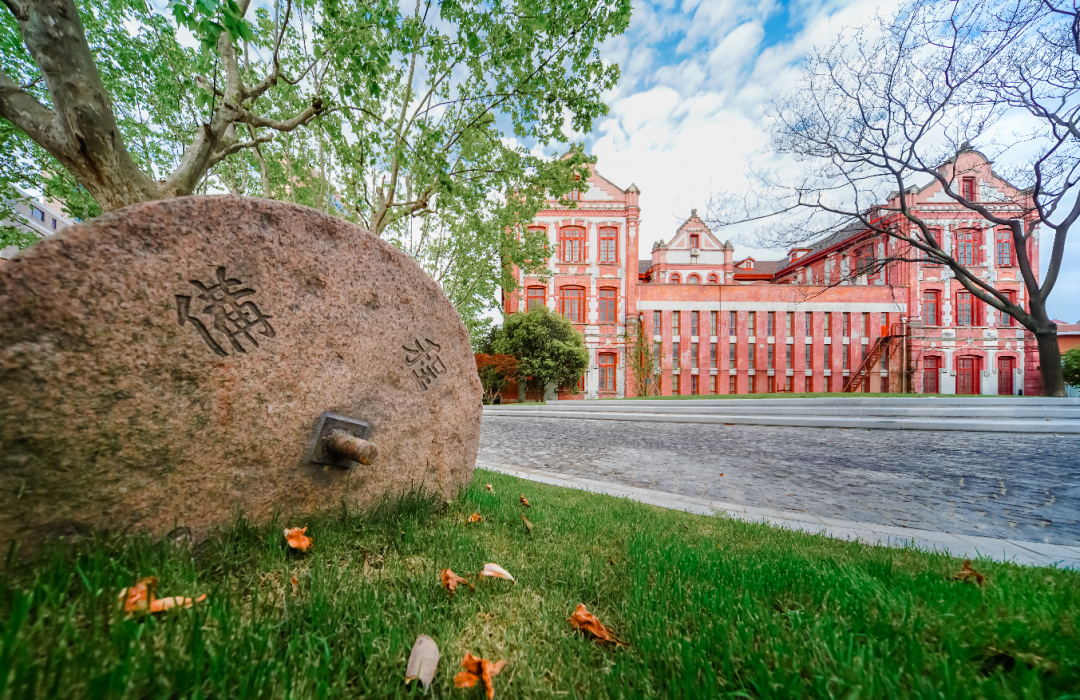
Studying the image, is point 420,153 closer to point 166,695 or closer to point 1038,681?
point 166,695

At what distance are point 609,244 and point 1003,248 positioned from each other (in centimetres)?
2060

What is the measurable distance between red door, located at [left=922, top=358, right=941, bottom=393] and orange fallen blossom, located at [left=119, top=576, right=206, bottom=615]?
28411mm

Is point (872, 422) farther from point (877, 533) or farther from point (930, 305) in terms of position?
point (930, 305)

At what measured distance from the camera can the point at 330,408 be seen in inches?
75.4

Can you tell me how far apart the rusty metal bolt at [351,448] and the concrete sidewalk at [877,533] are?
270 centimetres

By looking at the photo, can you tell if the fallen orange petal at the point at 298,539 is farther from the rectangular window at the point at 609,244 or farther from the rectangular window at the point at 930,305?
the rectangular window at the point at 930,305

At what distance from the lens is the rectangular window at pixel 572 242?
21.8 metres

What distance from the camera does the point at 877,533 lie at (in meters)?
2.82

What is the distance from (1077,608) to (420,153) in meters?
8.05

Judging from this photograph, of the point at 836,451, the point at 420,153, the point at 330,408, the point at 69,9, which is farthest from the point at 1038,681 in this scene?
the point at 420,153

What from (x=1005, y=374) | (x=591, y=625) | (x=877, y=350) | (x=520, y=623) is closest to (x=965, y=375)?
(x=1005, y=374)

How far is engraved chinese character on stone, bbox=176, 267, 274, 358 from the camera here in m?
1.52

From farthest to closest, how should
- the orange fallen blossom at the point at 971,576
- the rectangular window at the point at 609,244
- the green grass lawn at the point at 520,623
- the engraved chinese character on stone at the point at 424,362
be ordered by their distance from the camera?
the rectangular window at the point at 609,244
the engraved chinese character on stone at the point at 424,362
the orange fallen blossom at the point at 971,576
the green grass lawn at the point at 520,623

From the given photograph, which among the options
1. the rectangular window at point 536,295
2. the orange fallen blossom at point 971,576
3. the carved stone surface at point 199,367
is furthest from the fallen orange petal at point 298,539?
the rectangular window at point 536,295
